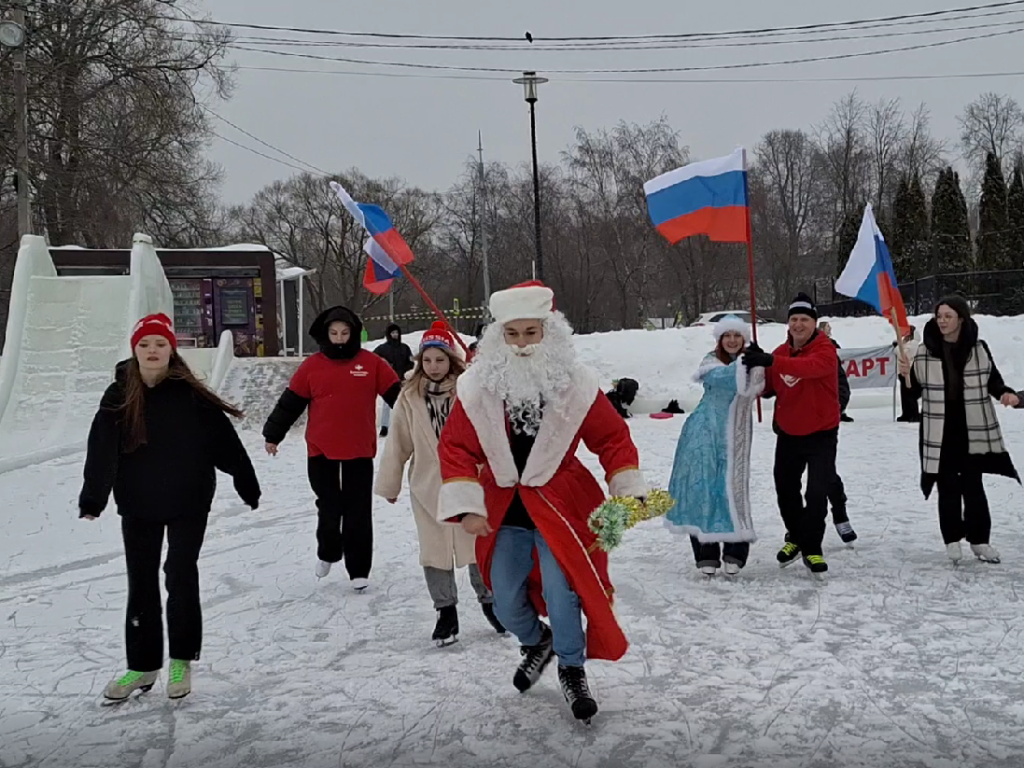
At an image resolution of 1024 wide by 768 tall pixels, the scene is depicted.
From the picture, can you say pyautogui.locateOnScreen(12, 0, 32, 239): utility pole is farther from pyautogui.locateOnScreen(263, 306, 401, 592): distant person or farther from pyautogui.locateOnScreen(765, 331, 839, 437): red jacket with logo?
pyautogui.locateOnScreen(765, 331, 839, 437): red jacket with logo

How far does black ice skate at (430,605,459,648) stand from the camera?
16.4ft

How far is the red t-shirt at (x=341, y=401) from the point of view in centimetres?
600

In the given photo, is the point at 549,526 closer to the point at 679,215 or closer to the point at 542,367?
the point at 542,367

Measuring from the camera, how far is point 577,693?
3.86m

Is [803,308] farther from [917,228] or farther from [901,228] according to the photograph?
[901,228]

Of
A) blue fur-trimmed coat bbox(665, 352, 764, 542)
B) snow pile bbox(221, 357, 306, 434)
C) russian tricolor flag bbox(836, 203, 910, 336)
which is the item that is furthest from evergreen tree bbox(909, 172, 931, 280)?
blue fur-trimmed coat bbox(665, 352, 764, 542)

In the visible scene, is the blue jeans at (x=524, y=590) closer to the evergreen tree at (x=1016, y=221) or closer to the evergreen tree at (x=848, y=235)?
the evergreen tree at (x=1016, y=221)

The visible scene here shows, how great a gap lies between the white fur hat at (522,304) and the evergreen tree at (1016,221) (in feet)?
110

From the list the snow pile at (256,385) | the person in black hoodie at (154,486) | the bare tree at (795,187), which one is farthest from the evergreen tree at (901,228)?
the person in black hoodie at (154,486)

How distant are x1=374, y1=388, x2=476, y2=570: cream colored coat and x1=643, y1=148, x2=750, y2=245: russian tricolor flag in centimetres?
307

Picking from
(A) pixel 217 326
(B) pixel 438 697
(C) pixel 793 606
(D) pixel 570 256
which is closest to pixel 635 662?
(B) pixel 438 697

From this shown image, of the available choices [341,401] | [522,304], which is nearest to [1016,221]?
[341,401]

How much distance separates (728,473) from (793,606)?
99 centimetres

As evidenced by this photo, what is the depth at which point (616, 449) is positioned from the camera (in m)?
4.01
